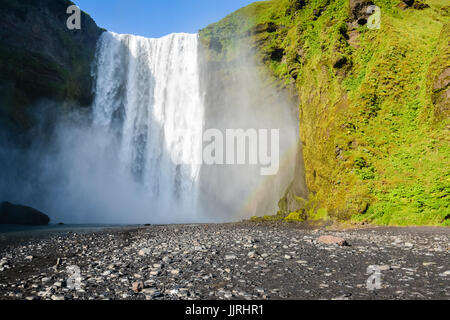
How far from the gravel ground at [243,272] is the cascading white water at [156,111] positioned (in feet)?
81.6

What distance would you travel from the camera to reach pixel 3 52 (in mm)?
28922

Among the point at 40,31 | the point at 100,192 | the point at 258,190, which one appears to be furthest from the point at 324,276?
the point at 40,31

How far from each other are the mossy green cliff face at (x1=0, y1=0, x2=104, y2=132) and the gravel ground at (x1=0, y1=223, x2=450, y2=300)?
96.7 ft

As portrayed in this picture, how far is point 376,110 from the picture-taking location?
14.5 meters

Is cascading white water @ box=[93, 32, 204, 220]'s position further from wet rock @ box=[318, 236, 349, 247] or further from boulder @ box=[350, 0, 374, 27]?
wet rock @ box=[318, 236, 349, 247]

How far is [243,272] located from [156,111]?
34339mm

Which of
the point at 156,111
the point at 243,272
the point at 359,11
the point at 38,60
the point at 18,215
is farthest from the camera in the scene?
the point at 156,111

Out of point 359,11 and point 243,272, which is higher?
point 359,11

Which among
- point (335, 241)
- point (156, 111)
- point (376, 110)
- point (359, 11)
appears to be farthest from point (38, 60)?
point (335, 241)

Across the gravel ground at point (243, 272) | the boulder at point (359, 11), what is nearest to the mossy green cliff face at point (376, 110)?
the boulder at point (359, 11)

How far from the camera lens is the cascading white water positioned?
33.7 metres
